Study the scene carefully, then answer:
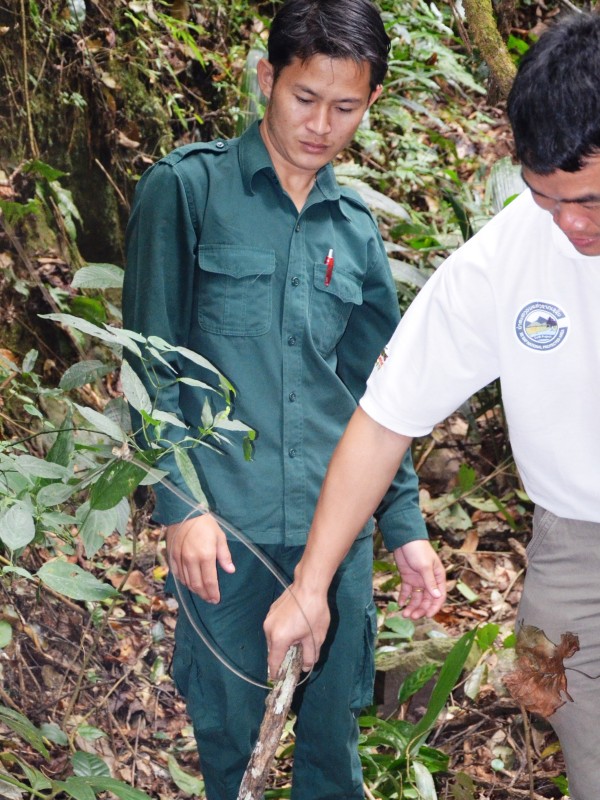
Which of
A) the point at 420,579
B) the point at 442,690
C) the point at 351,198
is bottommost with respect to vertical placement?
the point at 442,690

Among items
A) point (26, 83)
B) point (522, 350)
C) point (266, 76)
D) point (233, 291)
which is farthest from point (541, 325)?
point (26, 83)

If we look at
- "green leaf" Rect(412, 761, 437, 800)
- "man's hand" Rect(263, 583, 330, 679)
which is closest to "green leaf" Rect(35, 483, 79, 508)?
"man's hand" Rect(263, 583, 330, 679)

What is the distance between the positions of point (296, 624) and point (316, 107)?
1.03 metres

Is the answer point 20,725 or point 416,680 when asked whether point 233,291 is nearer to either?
point 20,725

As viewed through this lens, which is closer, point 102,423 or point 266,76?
point 102,423

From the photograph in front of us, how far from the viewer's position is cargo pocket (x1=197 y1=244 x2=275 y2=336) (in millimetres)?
1996

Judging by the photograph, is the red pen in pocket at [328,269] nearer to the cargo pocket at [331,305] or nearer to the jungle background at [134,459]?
the cargo pocket at [331,305]

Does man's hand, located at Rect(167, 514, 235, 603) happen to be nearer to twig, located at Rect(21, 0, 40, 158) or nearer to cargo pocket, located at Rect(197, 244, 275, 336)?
cargo pocket, located at Rect(197, 244, 275, 336)

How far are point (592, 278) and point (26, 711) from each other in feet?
5.86

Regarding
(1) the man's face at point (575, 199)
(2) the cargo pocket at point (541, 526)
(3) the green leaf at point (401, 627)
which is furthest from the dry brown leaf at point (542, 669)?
(3) the green leaf at point (401, 627)

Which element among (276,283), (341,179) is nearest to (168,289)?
(276,283)

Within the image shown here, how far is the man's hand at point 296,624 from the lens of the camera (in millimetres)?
1611

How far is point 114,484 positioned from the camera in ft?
5.10

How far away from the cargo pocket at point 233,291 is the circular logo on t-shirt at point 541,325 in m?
0.63
